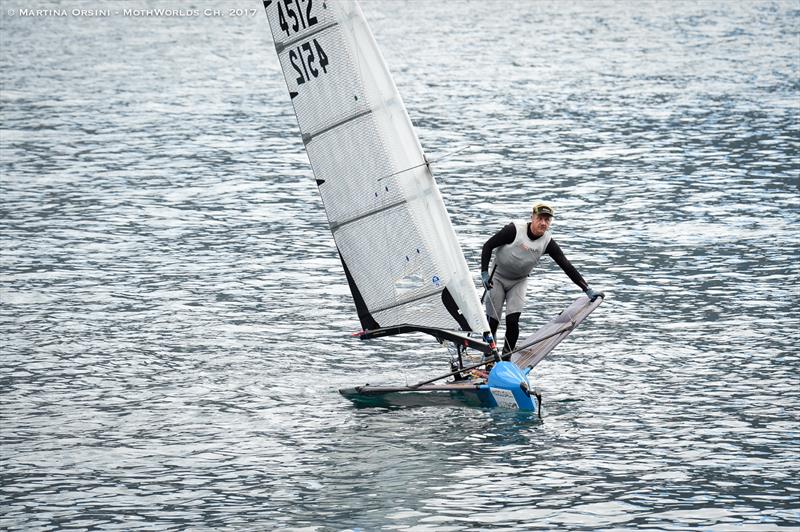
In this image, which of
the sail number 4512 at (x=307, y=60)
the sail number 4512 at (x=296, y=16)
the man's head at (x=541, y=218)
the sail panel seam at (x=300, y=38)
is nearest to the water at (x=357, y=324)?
the man's head at (x=541, y=218)

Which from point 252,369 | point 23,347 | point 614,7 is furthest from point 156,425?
point 614,7

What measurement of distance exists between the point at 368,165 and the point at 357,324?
6662mm

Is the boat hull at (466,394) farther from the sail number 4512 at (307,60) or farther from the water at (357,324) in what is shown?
the sail number 4512 at (307,60)

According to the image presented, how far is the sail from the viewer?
71.4ft

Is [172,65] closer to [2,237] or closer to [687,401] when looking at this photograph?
[2,237]

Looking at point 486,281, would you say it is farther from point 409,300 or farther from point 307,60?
point 307,60

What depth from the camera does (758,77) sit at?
203ft

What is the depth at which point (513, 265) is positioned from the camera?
73.4ft

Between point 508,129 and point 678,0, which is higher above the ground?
point 678,0

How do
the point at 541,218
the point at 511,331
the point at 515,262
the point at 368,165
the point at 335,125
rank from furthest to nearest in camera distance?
1. the point at 511,331
2. the point at 515,262
3. the point at 335,125
4. the point at 368,165
5. the point at 541,218

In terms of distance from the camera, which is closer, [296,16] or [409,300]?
[296,16]

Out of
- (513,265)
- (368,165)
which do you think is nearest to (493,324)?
(513,265)

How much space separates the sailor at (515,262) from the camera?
21797 mm

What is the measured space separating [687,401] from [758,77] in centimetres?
4213
